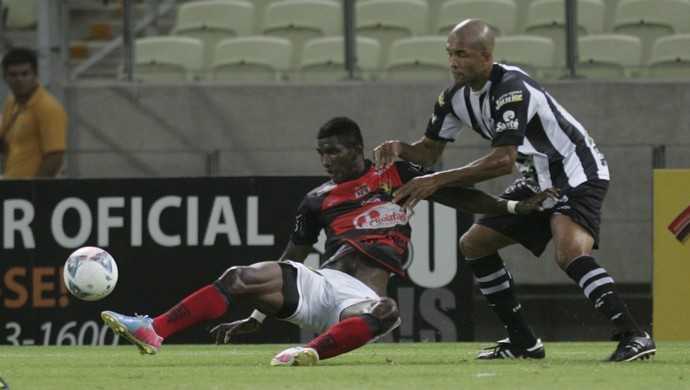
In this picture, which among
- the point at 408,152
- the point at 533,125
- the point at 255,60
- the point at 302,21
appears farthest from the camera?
the point at 302,21

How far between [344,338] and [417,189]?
951 mm

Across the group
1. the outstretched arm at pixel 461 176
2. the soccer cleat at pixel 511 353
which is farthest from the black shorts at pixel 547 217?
the soccer cleat at pixel 511 353

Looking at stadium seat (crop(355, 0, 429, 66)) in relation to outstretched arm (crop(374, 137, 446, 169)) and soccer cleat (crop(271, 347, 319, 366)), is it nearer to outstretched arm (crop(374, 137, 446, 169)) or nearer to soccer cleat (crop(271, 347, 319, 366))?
outstretched arm (crop(374, 137, 446, 169))

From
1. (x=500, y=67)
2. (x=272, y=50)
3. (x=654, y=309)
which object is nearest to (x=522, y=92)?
(x=500, y=67)

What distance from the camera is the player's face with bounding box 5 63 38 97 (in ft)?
41.6

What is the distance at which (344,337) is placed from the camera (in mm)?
7344

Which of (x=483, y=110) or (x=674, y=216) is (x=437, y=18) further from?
(x=483, y=110)

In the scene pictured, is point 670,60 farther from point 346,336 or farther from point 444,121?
point 346,336

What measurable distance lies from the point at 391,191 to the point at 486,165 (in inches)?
23.5

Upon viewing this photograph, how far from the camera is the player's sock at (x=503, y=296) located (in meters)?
8.58

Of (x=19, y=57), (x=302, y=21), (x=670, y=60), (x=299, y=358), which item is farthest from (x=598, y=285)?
(x=302, y=21)

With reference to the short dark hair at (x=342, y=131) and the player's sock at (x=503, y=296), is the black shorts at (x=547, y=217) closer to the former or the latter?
the player's sock at (x=503, y=296)

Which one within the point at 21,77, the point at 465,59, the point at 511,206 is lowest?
the point at 511,206

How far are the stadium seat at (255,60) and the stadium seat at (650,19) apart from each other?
296cm
